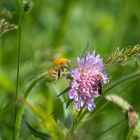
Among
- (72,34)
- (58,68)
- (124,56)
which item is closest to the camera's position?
(124,56)

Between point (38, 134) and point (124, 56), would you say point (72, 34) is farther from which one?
point (124, 56)

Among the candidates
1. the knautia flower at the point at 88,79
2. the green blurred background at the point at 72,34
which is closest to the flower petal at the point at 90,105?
the knautia flower at the point at 88,79

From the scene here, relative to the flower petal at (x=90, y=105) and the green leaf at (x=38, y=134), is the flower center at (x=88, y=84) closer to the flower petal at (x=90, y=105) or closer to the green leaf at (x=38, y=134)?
the flower petal at (x=90, y=105)

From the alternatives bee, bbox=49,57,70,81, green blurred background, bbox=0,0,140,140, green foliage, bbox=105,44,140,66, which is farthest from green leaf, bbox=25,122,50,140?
green blurred background, bbox=0,0,140,140

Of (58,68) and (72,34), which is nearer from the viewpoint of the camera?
(58,68)

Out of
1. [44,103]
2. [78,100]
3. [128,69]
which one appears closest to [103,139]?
[78,100]

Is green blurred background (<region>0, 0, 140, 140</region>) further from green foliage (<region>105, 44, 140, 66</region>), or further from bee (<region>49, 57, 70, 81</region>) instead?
green foliage (<region>105, 44, 140, 66</region>)

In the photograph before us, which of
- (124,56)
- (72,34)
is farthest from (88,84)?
(72,34)

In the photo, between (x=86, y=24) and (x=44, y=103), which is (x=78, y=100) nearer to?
(x=44, y=103)
